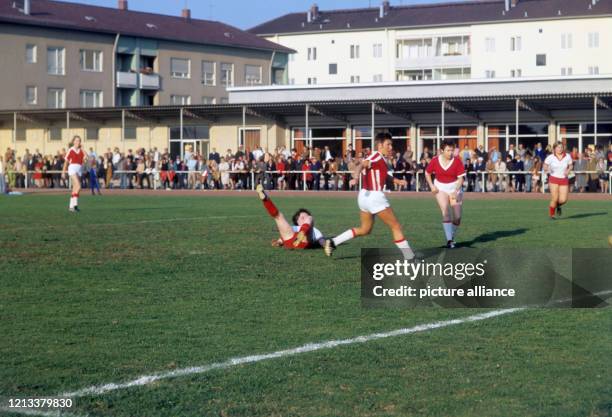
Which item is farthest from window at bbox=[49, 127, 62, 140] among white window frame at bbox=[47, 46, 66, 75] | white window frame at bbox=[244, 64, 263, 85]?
white window frame at bbox=[244, 64, 263, 85]

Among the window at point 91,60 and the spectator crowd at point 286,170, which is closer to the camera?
the spectator crowd at point 286,170

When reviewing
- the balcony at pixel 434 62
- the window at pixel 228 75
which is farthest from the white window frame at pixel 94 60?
the balcony at pixel 434 62

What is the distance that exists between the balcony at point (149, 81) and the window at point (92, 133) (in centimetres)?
2067

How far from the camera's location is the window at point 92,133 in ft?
194

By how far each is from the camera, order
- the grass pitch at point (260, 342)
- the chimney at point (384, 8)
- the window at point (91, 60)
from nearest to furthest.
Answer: the grass pitch at point (260, 342) → the window at point (91, 60) → the chimney at point (384, 8)

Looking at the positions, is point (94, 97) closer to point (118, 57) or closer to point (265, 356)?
point (118, 57)

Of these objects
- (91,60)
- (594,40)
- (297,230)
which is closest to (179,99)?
(91,60)

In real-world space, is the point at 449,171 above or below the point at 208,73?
below

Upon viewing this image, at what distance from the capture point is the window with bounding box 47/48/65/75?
7338cm

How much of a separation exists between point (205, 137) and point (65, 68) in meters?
21.2

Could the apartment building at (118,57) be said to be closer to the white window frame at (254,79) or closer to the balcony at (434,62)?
the white window frame at (254,79)

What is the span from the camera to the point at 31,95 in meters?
72.2

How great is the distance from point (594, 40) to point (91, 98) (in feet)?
137

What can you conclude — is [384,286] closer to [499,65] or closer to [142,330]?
[142,330]
